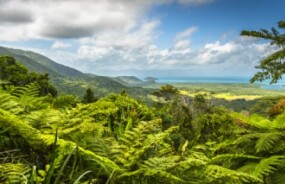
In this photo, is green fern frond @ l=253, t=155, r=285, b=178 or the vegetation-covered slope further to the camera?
green fern frond @ l=253, t=155, r=285, b=178

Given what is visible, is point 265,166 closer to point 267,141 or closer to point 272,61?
point 267,141

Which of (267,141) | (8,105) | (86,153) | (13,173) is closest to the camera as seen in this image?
(13,173)

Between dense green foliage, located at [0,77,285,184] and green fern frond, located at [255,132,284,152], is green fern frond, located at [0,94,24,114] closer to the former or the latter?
dense green foliage, located at [0,77,285,184]

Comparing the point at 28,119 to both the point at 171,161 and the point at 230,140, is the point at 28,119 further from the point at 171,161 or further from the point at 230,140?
the point at 230,140

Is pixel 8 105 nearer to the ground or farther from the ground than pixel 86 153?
farther from the ground

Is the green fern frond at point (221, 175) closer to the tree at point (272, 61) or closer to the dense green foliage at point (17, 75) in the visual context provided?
the tree at point (272, 61)

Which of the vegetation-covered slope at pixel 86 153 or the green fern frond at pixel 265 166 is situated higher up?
the vegetation-covered slope at pixel 86 153

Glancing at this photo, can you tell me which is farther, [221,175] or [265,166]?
[265,166]

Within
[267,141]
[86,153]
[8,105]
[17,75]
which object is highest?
Result: [8,105]

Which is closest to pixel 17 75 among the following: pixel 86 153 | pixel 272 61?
pixel 272 61

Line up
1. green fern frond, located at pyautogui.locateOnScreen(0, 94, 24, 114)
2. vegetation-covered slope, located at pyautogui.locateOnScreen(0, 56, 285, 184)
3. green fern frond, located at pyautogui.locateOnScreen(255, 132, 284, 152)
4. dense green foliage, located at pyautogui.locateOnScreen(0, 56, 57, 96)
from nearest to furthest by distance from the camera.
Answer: vegetation-covered slope, located at pyautogui.locateOnScreen(0, 56, 285, 184) < green fern frond, located at pyautogui.locateOnScreen(0, 94, 24, 114) < green fern frond, located at pyautogui.locateOnScreen(255, 132, 284, 152) < dense green foliage, located at pyautogui.locateOnScreen(0, 56, 57, 96)

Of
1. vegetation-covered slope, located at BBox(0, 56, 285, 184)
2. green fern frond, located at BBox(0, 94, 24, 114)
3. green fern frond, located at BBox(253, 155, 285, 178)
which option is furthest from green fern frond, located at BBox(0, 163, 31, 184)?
green fern frond, located at BBox(253, 155, 285, 178)

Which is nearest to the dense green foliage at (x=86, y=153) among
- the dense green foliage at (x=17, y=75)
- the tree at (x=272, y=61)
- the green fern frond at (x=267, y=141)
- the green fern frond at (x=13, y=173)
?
the green fern frond at (x=13, y=173)

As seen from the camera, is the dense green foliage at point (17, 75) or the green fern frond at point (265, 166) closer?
the green fern frond at point (265, 166)
